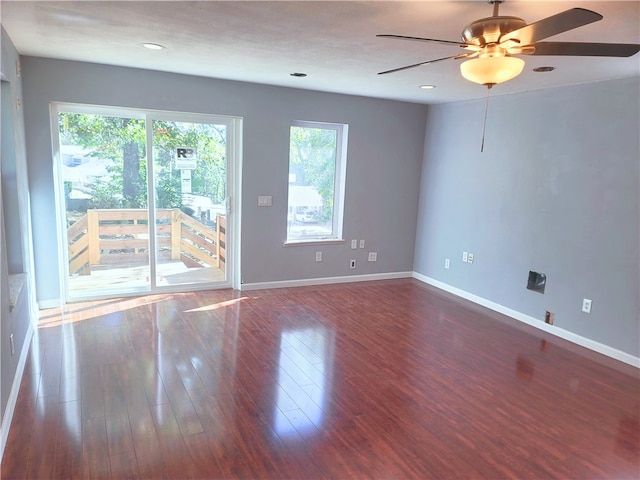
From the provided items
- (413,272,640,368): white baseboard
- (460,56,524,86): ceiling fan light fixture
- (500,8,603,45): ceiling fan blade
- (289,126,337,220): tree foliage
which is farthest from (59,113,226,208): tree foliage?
(500,8,603,45): ceiling fan blade

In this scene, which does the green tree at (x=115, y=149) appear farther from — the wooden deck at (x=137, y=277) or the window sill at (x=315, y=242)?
the window sill at (x=315, y=242)

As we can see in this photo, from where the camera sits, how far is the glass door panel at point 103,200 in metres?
4.30

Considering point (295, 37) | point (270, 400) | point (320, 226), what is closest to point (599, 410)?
point (270, 400)

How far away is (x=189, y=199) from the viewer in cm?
481

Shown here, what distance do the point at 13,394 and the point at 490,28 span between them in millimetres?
3314

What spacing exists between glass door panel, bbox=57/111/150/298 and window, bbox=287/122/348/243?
5.65 feet

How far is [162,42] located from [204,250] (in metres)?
2.47

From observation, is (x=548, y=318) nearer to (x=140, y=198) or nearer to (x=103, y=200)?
(x=140, y=198)

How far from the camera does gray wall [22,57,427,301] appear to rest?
4.04 metres

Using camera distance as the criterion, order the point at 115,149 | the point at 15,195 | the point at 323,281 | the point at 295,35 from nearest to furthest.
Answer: the point at 295,35
the point at 15,195
the point at 115,149
the point at 323,281

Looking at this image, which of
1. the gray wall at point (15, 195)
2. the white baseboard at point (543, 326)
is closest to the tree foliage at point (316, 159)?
the white baseboard at point (543, 326)

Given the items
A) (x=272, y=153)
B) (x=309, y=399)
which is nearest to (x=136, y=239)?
(x=272, y=153)

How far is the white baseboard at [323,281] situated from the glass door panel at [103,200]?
4.29 ft

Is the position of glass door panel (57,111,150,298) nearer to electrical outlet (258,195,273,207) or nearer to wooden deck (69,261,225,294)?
wooden deck (69,261,225,294)
